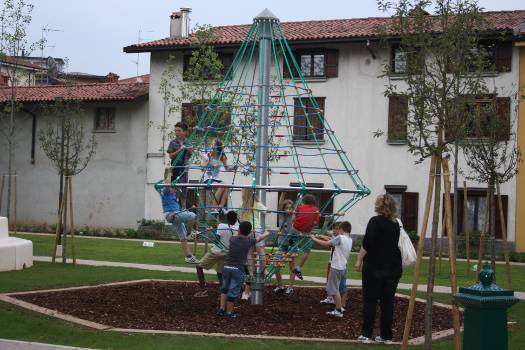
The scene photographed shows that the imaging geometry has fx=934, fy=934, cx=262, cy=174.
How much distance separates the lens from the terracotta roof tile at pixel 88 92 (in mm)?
44156

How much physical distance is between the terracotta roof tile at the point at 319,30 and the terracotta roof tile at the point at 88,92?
1.94 metres

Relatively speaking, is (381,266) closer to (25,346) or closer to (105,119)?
(25,346)

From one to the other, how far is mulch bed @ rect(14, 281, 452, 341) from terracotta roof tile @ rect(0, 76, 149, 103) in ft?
92.6

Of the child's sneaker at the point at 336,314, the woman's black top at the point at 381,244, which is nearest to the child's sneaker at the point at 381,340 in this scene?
the woman's black top at the point at 381,244

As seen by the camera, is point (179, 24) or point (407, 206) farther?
point (179, 24)

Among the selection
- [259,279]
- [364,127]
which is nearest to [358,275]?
[259,279]

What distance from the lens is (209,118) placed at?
54.9 ft

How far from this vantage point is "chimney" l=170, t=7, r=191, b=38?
154 feet

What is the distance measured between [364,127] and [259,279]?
84.5 feet

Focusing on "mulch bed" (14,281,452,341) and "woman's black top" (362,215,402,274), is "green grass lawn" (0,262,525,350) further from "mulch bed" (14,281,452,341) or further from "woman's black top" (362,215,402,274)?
"woman's black top" (362,215,402,274)

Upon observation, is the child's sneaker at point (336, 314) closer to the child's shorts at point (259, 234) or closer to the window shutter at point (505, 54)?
the child's shorts at point (259, 234)

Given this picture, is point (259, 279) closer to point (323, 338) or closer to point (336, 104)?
point (323, 338)

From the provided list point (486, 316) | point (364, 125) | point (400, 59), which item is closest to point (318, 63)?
point (364, 125)

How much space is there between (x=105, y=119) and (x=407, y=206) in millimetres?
15880
